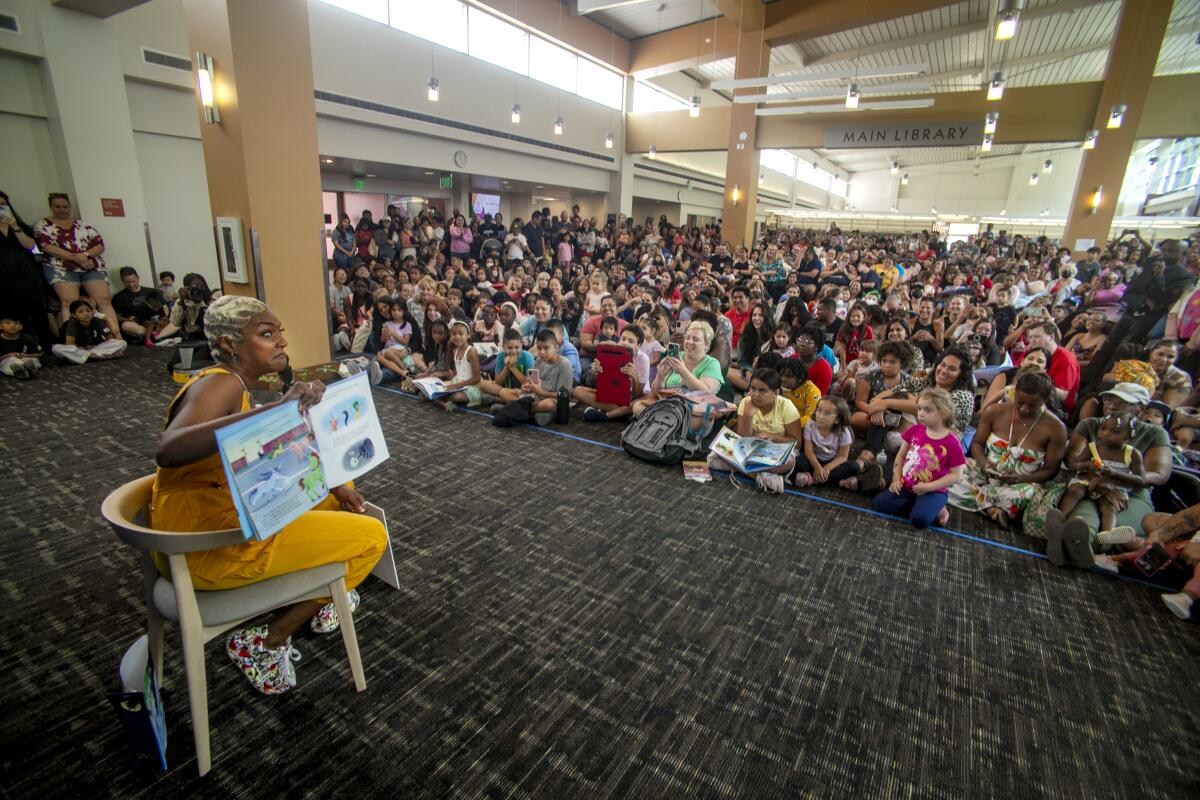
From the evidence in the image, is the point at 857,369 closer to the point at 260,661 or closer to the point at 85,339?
the point at 260,661

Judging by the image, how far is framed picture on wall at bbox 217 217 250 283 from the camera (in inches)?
204

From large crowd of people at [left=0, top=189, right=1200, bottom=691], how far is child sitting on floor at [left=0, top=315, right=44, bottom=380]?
0.02 m

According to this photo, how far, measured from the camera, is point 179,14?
24.6ft

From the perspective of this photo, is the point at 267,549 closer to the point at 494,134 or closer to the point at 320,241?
the point at 320,241

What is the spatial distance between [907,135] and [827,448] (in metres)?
13.0

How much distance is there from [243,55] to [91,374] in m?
3.43

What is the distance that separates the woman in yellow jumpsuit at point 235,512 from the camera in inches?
61.4

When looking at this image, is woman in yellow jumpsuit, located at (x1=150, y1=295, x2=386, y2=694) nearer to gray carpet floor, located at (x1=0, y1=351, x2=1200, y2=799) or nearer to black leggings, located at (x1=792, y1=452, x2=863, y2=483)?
gray carpet floor, located at (x1=0, y1=351, x2=1200, y2=799)

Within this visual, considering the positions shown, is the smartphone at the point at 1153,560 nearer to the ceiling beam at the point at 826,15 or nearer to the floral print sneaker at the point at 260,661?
the floral print sneaker at the point at 260,661

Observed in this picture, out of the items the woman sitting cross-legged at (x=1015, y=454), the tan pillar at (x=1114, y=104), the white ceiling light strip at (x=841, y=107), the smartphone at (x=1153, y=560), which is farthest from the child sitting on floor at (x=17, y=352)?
the tan pillar at (x=1114, y=104)

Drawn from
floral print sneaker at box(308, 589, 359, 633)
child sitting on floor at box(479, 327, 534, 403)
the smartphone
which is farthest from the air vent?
the smartphone

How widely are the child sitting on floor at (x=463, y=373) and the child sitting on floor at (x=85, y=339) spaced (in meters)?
3.98

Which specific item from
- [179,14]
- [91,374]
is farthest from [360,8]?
[91,374]

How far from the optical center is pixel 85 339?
19.4ft
